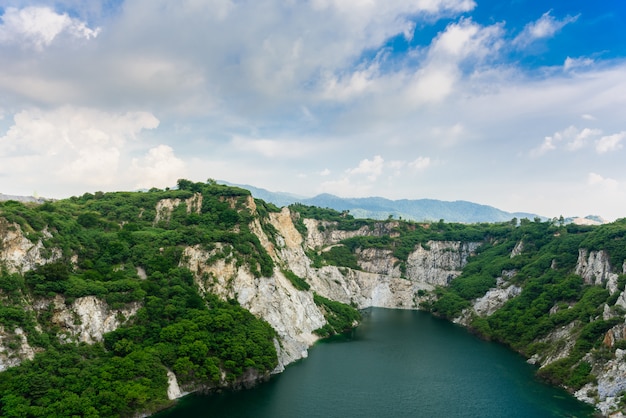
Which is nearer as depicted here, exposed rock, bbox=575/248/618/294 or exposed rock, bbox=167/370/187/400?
exposed rock, bbox=167/370/187/400

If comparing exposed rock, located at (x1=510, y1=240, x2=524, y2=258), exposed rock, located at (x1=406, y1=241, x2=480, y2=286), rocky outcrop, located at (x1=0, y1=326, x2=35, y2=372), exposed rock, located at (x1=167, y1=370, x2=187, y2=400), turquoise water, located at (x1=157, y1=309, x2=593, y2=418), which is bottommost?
turquoise water, located at (x1=157, y1=309, x2=593, y2=418)

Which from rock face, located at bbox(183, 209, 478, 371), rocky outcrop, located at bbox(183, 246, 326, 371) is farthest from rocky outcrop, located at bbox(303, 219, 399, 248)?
rocky outcrop, located at bbox(183, 246, 326, 371)

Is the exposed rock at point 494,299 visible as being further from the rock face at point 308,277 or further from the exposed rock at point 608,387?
the exposed rock at point 608,387

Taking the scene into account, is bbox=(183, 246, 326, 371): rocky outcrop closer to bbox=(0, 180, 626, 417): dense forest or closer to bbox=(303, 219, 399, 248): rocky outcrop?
bbox=(0, 180, 626, 417): dense forest

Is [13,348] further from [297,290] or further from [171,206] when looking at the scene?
[297,290]

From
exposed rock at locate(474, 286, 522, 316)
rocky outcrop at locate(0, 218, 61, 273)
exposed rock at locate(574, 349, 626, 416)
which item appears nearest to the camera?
exposed rock at locate(574, 349, 626, 416)

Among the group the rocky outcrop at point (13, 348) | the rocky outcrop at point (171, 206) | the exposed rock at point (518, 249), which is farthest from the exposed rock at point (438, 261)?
the rocky outcrop at point (13, 348)

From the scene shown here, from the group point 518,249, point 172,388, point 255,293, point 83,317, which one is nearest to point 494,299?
point 518,249

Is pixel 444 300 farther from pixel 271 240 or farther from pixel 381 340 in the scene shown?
pixel 271 240
